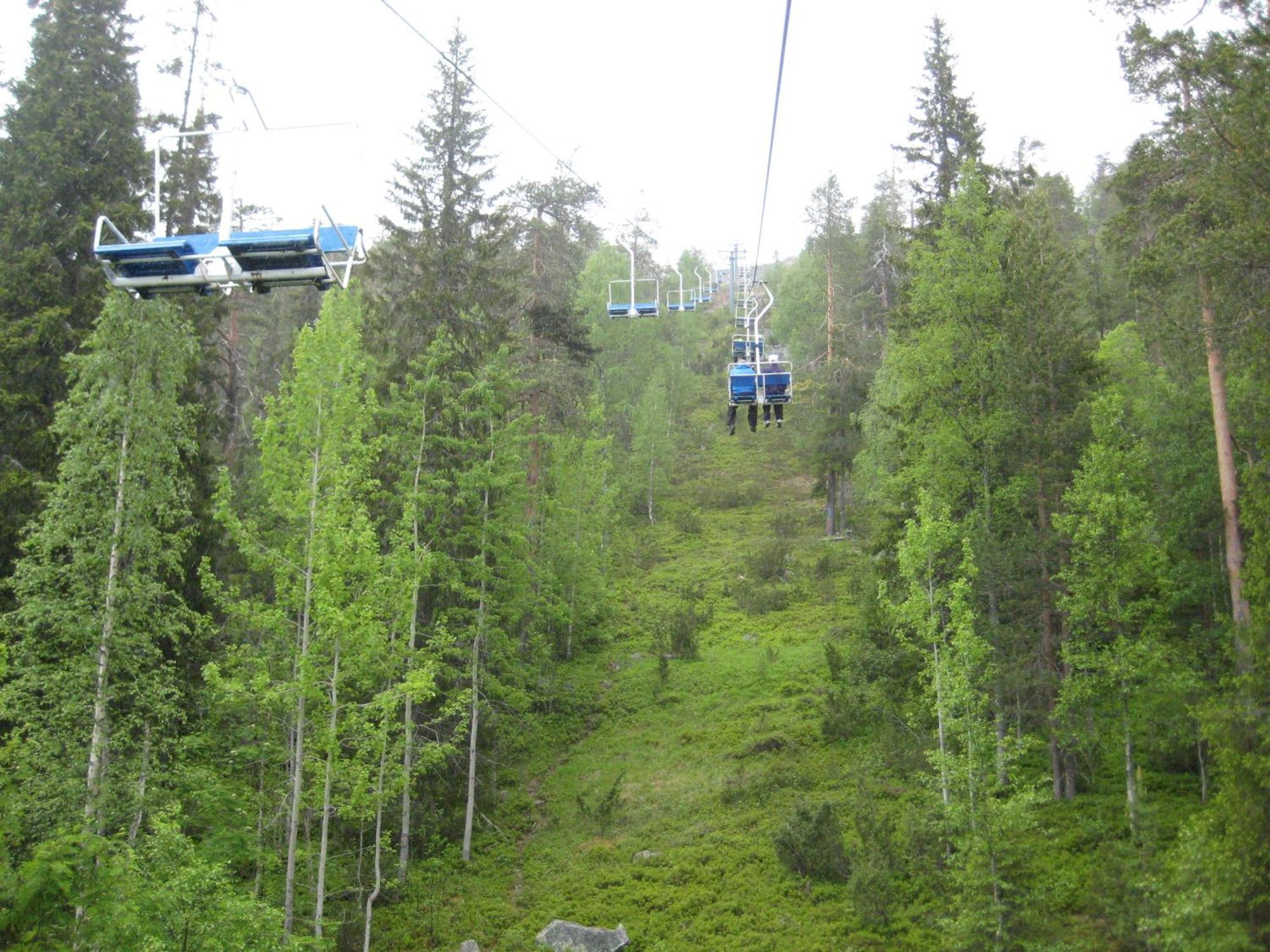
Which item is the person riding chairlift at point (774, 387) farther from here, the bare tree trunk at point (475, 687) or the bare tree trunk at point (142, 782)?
the bare tree trunk at point (142, 782)

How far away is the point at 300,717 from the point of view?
1700cm

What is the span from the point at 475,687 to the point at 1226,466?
17.5 meters

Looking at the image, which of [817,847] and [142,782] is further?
[817,847]

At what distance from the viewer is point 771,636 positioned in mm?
33250

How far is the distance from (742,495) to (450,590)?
90.9ft

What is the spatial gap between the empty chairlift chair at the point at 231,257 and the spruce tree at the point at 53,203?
7.11 m

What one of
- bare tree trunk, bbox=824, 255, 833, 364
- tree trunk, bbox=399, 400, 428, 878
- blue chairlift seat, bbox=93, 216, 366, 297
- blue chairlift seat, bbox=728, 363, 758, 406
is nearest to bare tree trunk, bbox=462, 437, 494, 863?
tree trunk, bbox=399, 400, 428, 878

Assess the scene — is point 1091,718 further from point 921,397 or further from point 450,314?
point 450,314

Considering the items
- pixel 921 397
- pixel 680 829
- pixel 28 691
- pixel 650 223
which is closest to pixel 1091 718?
pixel 921 397

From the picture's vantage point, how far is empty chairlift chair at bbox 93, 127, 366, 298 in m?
12.4

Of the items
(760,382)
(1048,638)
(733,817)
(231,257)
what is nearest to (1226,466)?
(1048,638)

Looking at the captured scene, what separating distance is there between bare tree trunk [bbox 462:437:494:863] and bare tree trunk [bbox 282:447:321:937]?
608 cm

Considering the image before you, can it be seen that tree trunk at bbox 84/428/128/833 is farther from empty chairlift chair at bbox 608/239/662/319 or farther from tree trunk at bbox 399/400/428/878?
empty chairlift chair at bbox 608/239/662/319

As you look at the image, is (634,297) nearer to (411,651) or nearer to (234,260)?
(411,651)
